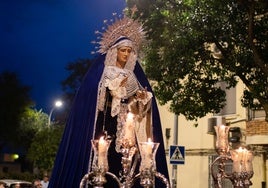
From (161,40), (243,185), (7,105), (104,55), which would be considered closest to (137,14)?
(161,40)

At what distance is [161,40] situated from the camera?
39.8 feet

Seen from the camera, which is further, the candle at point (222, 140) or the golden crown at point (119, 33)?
the golden crown at point (119, 33)

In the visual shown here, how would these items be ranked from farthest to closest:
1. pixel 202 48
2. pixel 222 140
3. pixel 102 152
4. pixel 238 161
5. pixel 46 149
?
1. pixel 46 149
2. pixel 202 48
3. pixel 222 140
4. pixel 238 161
5. pixel 102 152

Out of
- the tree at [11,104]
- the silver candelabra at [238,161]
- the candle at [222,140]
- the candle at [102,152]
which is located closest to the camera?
the candle at [102,152]

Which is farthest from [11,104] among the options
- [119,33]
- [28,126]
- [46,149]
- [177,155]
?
[119,33]

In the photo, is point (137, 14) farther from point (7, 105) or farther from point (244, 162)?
point (7, 105)

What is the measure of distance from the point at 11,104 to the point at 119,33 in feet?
93.1

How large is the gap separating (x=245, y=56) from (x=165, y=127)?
993 centimetres

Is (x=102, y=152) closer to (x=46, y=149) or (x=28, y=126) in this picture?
(x=46, y=149)

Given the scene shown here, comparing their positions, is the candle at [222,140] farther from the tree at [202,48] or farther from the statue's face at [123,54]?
the tree at [202,48]

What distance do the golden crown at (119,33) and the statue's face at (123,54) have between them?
0.42ft

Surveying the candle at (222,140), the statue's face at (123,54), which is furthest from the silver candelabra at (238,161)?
the statue's face at (123,54)

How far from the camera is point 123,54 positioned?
632 cm

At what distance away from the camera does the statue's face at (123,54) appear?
6279 mm
